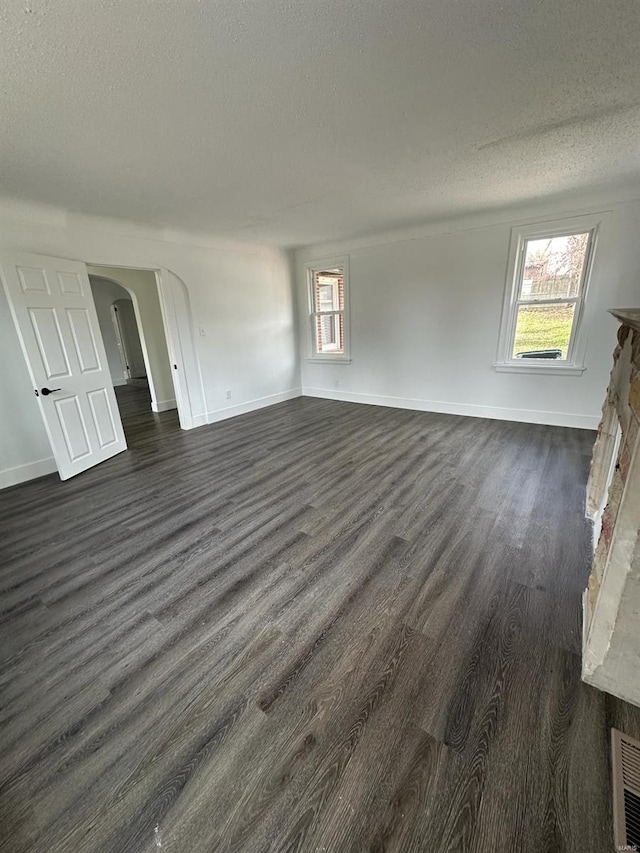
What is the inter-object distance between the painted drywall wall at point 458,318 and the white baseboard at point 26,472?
4364 millimetres

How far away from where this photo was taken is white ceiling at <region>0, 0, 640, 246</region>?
53.0 inches

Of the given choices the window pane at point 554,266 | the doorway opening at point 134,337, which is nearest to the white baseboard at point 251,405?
the doorway opening at point 134,337

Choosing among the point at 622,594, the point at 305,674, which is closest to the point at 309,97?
the point at 622,594

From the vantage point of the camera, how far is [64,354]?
338 centimetres

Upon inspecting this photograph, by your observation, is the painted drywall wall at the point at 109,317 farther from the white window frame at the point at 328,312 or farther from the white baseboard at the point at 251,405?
the white window frame at the point at 328,312

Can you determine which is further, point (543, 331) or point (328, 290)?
point (328, 290)

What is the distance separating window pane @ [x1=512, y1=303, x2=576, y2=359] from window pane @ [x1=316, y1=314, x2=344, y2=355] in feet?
8.94

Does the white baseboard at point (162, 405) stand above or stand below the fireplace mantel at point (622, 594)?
below

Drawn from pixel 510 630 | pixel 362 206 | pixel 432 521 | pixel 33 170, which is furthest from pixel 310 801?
pixel 362 206

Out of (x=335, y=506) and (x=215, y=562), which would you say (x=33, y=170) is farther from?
(x=335, y=506)

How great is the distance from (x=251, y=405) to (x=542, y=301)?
4414 mm

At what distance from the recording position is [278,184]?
2.97m

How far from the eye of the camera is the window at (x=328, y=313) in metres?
5.75

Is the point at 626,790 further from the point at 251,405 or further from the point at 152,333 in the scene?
→ the point at 152,333
